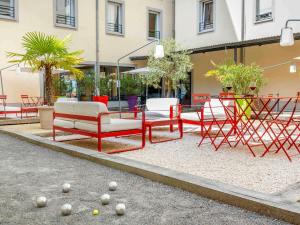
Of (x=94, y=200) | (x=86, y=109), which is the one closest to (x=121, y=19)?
(x=86, y=109)

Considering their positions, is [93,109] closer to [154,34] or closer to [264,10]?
[264,10]

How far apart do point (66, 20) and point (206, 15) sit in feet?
23.0

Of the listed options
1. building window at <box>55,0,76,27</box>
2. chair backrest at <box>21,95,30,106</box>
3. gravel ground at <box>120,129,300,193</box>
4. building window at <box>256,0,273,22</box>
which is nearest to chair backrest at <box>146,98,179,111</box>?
gravel ground at <box>120,129,300,193</box>

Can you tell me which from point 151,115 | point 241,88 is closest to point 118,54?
point 241,88

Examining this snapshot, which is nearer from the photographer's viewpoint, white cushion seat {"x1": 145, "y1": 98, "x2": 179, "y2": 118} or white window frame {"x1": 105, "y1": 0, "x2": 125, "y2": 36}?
white cushion seat {"x1": 145, "y1": 98, "x2": 179, "y2": 118}

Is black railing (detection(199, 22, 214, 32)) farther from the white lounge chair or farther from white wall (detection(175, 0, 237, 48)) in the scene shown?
the white lounge chair

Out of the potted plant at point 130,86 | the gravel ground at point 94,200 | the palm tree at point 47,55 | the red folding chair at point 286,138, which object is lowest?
the gravel ground at point 94,200

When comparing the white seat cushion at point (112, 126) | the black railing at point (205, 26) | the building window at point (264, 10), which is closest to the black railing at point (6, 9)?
the black railing at point (205, 26)

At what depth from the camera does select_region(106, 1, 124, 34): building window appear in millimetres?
18125

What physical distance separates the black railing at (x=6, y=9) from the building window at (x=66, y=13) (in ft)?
6.77

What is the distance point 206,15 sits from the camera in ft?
60.2

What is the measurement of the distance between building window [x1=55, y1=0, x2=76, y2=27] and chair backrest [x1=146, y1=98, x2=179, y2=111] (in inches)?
367

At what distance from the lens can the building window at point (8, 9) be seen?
14.7 metres

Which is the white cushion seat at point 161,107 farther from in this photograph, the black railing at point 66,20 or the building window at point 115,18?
the building window at point 115,18
